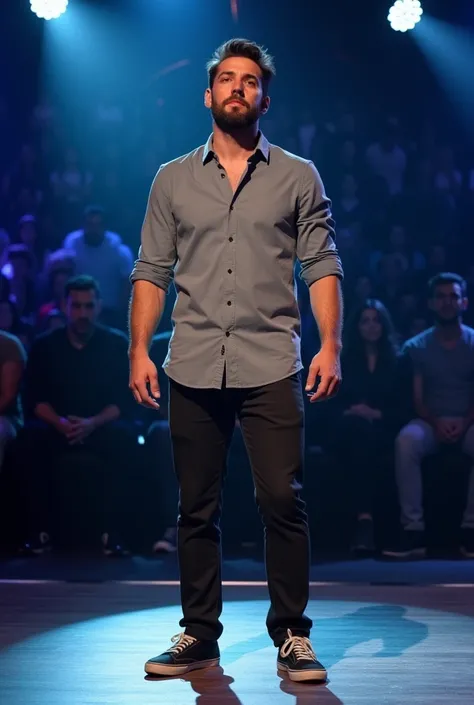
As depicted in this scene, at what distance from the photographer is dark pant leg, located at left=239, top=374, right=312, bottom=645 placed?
105 inches

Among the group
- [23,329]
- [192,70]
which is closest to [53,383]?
[23,329]

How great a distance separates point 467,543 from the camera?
16.9 feet

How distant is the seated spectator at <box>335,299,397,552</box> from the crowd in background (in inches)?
1.1

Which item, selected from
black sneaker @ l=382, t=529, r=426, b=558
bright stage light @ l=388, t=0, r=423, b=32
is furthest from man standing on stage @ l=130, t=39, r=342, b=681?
bright stage light @ l=388, t=0, r=423, b=32

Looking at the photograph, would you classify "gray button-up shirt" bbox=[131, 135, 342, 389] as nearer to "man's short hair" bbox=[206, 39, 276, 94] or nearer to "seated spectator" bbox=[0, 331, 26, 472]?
"man's short hair" bbox=[206, 39, 276, 94]

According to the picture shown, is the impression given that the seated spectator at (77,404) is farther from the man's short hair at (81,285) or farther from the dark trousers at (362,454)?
the dark trousers at (362,454)

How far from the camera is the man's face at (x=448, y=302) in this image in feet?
18.8

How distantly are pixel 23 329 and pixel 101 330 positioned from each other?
2.64 feet

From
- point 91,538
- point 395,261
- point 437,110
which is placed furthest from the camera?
point 437,110

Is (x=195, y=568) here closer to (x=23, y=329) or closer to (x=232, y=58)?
(x=232, y=58)

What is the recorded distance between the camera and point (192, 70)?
9.05 m

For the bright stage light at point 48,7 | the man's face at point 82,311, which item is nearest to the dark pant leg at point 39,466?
the man's face at point 82,311

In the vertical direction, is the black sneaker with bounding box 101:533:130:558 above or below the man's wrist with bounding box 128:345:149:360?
below

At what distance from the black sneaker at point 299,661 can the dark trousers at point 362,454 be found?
2.89 meters
